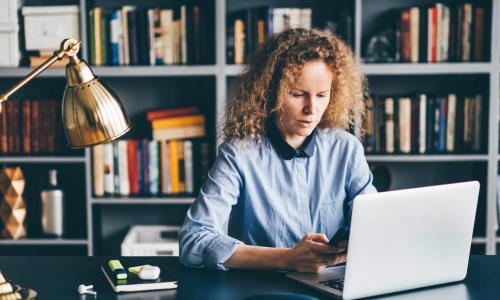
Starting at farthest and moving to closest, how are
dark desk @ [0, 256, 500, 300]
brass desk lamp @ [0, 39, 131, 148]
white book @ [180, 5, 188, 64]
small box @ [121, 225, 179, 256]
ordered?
small box @ [121, 225, 179, 256] < white book @ [180, 5, 188, 64] < dark desk @ [0, 256, 500, 300] < brass desk lamp @ [0, 39, 131, 148]

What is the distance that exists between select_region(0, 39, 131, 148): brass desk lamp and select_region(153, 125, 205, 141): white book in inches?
69.1

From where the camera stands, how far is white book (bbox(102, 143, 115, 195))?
3012 mm

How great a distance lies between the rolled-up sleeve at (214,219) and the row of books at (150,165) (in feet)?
3.84

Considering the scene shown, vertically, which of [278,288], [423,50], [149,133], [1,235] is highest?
[423,50]

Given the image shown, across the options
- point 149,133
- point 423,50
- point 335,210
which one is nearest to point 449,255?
point 335,210

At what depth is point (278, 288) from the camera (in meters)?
1.43

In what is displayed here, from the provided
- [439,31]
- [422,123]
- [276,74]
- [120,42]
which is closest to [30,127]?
[120,42]

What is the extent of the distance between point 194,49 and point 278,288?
69.4 inches

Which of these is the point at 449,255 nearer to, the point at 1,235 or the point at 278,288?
the point at 278,288

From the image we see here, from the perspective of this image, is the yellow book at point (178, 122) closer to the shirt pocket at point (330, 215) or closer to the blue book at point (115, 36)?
the blue book at point (115, 36)

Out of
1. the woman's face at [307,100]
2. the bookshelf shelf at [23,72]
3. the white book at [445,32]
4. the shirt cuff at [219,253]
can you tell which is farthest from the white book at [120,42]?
the shirt cuff at [219,253]

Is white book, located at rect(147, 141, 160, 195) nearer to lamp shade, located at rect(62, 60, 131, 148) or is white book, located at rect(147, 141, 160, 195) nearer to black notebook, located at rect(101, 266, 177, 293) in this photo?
black notebook, located at rect(101, 266, 177, 293)

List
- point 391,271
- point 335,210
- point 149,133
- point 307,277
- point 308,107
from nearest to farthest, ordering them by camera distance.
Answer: point 391,271 < point 307,277 < point 308,107 < point 335,210 < point 149,133

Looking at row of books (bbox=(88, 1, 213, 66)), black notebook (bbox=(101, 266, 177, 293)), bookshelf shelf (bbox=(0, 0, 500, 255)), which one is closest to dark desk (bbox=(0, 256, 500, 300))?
black notebook (bbox=(101, 266, 177, 293))
